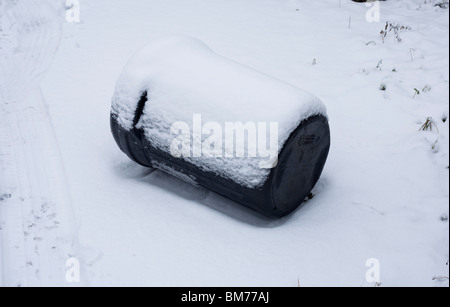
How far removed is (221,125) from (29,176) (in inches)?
71.5

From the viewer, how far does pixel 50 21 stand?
6836 mm

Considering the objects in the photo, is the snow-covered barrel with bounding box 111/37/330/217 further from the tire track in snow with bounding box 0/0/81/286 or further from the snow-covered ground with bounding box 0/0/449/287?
the tire track in snow with bounding box 0/0/81/286

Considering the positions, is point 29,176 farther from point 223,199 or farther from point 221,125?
point 221,125

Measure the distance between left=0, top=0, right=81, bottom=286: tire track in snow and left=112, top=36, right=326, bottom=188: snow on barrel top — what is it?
34.0 inches

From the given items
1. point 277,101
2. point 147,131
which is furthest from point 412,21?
point 147,131

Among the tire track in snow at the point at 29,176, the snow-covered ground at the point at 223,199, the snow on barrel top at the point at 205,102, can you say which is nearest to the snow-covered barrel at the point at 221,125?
the snow on barrel top at the point at 205,102

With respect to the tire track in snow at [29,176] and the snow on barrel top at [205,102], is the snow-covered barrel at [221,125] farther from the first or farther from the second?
the tire track in snow at [29,176]

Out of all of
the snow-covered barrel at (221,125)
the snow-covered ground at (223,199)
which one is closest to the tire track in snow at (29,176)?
the snow-covered ground at (223,199)

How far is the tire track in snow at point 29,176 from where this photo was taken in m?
3.35

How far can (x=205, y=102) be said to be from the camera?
342 cm

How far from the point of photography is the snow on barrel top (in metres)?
3.32

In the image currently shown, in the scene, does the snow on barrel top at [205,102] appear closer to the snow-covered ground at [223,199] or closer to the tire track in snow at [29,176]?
the snow-covered ground at [223,199]

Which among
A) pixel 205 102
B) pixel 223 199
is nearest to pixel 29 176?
pixel 223 199
